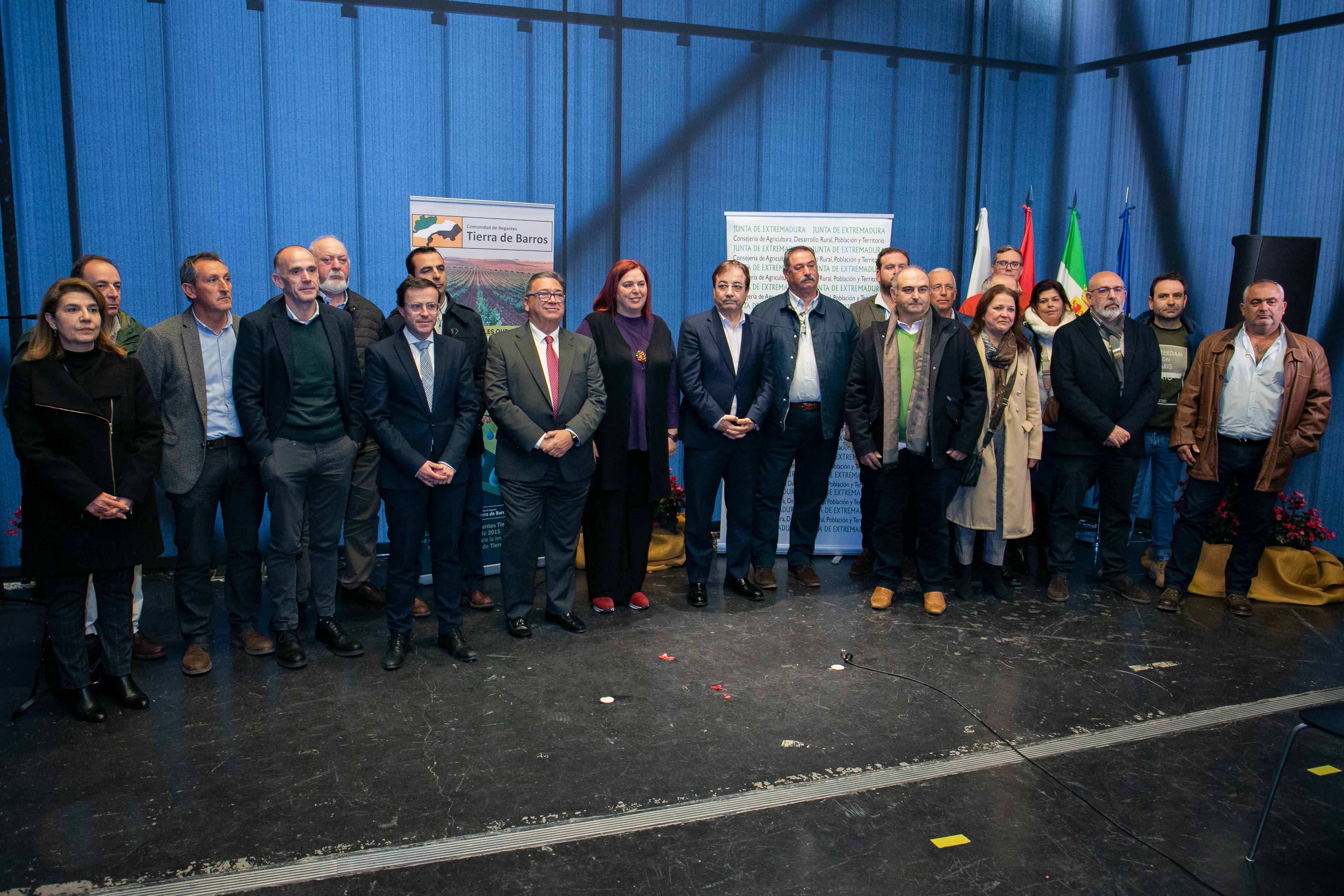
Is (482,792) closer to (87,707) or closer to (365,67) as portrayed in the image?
(87,707)

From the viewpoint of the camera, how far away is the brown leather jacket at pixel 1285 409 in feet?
Result: 14.4

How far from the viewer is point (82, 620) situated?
321cm

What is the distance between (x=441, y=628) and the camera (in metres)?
3.89

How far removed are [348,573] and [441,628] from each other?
0.87m

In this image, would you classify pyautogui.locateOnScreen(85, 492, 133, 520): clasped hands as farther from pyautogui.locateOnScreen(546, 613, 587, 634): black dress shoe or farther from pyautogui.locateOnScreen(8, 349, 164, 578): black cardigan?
pyautogui.locateOnScreen(546, 613, 587, 634): black dress shoe

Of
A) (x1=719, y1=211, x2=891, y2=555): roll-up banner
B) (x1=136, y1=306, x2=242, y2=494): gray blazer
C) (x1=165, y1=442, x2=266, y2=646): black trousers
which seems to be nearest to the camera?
(x1=136, y1=306, x2=242, y2=494): gray blazer

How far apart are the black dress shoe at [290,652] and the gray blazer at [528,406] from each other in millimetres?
1073

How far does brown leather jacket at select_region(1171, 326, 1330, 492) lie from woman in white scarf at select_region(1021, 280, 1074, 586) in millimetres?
705

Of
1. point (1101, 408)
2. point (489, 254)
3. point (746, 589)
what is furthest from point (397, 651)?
point (1101, 408)

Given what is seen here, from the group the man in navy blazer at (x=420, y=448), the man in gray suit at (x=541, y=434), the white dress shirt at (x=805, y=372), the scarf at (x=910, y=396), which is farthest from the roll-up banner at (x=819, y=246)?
the man in navy blazer at (x=420, y=448)

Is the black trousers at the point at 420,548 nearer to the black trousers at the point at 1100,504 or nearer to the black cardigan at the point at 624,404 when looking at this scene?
the black cardigan at the point at 624,404

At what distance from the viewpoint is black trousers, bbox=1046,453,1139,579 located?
4719 millimetres

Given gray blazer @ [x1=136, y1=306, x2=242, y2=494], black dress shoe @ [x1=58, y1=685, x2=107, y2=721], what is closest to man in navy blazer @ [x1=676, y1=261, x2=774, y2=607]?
gray blazer @ [x1=136, y1=306, x2=242, y2=494]

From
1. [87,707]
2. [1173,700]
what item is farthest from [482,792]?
[1173,700]
